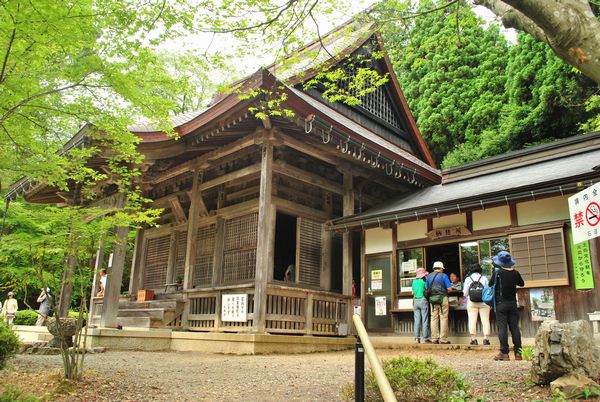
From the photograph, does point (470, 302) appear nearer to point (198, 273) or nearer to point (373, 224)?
point (373, 224)

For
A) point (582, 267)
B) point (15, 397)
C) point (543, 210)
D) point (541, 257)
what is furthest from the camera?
point (543, 210)

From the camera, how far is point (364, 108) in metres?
14.0

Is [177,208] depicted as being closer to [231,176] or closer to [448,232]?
[231,176]

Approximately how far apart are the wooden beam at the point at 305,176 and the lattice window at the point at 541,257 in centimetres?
449

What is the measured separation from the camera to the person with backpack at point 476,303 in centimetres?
872

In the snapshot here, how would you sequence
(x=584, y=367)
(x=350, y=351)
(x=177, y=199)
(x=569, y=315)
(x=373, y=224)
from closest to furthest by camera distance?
(x=584, y=367)
(x=569, y=315)
(x=350, y=351)
(x=373, y=224)
(x=177, y=199)

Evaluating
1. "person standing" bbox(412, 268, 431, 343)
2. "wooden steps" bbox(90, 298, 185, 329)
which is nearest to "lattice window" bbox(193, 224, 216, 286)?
"wooden steps" bbox(90, 298, 185, 329)

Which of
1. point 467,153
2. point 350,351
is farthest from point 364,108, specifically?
point 467,153

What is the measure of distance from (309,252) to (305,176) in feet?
6.32

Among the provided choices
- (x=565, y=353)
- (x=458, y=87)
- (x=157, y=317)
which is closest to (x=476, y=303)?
(x=565, y=353)

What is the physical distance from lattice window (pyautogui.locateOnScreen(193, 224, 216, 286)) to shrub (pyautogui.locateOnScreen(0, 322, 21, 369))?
6.39 meters

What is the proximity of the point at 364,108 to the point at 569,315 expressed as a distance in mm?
8123

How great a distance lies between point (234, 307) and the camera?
9539mm

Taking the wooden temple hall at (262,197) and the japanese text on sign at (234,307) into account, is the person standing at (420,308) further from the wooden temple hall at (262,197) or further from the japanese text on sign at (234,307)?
the japanese text on sign at (234,307)
